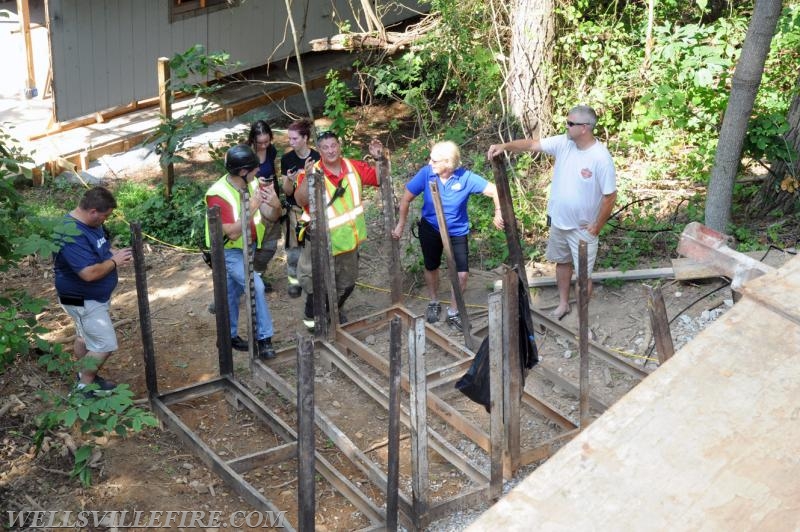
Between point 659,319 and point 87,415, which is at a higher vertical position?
point 659,319

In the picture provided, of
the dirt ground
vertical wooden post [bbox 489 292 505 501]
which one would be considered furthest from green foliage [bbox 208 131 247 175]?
vertical wooden post [bbox 489 292 505 501]

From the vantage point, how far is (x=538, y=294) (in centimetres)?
776

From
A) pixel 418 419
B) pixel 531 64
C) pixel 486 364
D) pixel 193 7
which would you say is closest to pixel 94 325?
pixel 418 419

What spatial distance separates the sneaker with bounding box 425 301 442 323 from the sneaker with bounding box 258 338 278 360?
53.6 inches

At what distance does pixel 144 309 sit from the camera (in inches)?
243

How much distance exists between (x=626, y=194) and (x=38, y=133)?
6.85 meters

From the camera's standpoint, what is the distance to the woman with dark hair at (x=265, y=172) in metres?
7.50

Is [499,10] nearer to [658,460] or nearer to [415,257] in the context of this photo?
[415,257]

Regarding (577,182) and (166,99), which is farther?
(166,99)

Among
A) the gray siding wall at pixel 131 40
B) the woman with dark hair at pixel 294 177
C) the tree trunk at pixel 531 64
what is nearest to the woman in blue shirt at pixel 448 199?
the woman with dark hair at pixel 294 177

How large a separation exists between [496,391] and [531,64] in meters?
5.62

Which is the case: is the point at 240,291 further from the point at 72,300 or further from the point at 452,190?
the point at 452,190

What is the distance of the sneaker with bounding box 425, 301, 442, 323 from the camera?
7.47 meters

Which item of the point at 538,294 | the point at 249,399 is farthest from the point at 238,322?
the point at 538,294
